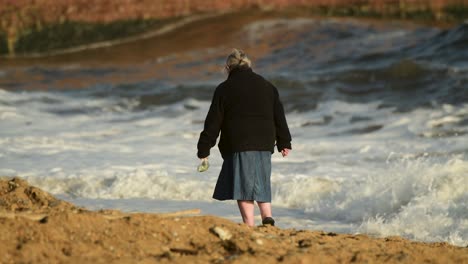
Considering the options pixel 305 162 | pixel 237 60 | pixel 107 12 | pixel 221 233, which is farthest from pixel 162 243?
pixel 107 12

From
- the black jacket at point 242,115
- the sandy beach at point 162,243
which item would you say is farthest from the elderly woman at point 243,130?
the sandy beach at point 162,243

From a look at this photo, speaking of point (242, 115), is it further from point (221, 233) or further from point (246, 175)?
point (221, 233)

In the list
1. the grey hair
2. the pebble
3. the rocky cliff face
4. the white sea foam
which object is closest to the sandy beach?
the pebble

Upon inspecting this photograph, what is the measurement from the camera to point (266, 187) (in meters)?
6.83

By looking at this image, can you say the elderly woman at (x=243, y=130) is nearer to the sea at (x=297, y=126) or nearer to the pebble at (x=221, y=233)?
the pebble at (x=221, y=233)

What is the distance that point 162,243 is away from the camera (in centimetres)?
531

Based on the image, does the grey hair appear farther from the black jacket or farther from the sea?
the sea

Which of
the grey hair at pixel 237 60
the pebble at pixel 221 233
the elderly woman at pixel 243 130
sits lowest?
the pebble at pixel 221 233

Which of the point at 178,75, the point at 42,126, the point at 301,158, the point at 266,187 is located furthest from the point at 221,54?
the point at 266,187

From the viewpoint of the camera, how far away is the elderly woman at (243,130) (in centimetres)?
670

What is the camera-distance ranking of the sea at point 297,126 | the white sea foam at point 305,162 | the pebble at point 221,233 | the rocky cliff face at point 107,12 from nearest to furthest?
1. the pebble at point 221,233
2. the white sea foam at point 305,162
3. the sea at point 297,126
4. the rocky cliff face at point 107,12

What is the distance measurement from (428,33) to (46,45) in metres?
17.3

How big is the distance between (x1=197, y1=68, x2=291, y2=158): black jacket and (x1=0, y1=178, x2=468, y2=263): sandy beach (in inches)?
37.3

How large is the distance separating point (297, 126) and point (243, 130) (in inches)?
427
